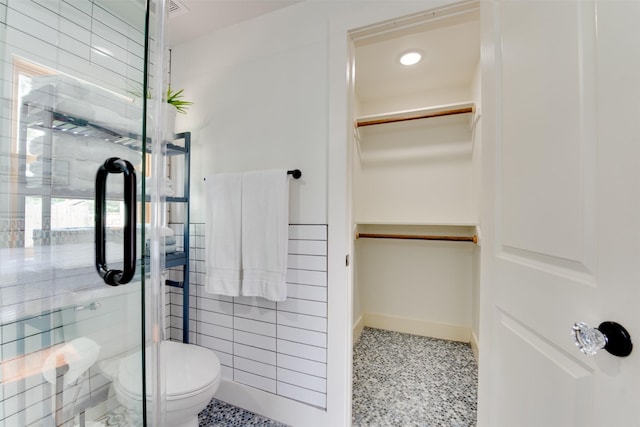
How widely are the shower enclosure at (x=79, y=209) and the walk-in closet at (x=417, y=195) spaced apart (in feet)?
5.33

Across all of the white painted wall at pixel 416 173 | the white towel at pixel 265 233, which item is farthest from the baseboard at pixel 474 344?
the white towel at pixel 265 233

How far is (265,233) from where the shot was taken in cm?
140

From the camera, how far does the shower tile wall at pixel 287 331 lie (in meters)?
1.37

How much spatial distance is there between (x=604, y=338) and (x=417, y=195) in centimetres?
207

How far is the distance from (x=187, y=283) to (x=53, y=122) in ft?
3.58

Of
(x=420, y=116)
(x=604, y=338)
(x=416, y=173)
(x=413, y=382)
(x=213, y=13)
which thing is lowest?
(x=413, y=382)

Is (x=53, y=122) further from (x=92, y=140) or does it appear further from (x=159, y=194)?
(x=159, y=194)

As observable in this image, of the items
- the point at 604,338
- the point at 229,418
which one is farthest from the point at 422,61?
the point at 229,418

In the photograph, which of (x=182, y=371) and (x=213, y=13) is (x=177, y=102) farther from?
(x=182, y=371)

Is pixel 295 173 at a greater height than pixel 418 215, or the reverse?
pixel 295 173

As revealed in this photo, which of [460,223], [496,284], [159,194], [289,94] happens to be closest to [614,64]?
[496,284]

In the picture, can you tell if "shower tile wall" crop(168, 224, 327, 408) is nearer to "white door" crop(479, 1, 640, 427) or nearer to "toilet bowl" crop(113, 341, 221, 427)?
"toilet bowl" crop(113, 341, 221, 427)

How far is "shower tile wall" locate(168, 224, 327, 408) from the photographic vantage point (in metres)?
1.37

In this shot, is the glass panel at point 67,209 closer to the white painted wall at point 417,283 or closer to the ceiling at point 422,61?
the ceiling at point 422,61
